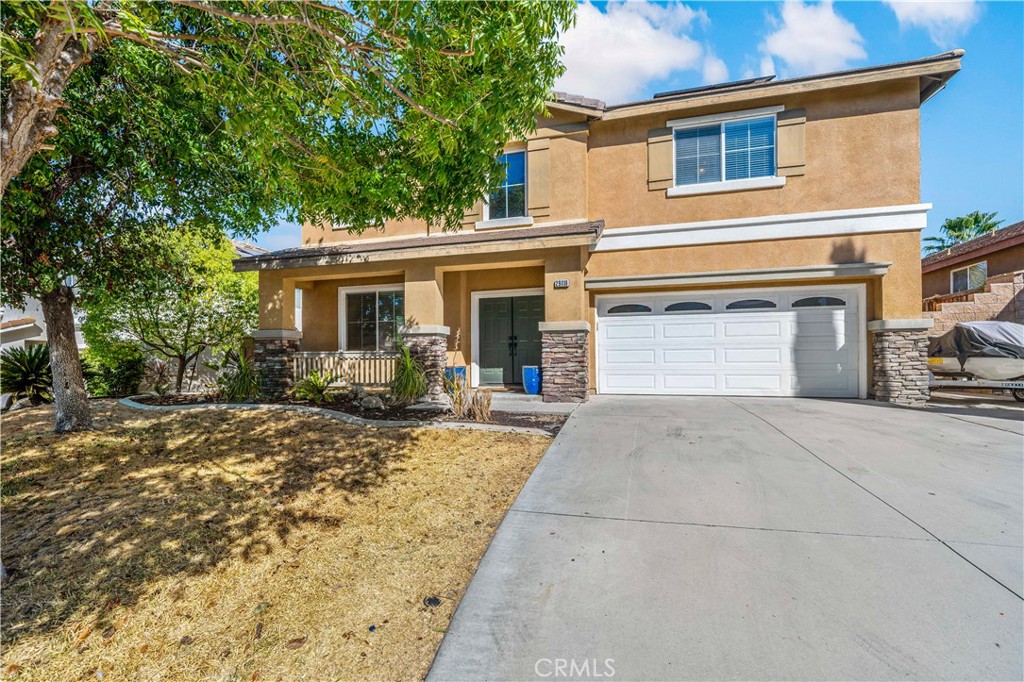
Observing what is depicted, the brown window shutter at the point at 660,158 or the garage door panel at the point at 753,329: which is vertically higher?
the brown window shutter at the point at 660,158

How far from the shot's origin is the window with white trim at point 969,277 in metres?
13.9

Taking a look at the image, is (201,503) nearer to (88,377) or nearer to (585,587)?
(585,587)

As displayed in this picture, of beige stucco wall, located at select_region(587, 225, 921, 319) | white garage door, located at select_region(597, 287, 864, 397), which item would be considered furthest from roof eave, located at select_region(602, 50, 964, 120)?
white garage door, located at select_region(597, 287, 864, 397)

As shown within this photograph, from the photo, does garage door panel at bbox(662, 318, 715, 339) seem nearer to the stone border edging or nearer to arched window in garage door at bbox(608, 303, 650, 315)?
arched window in garage door at bbox(608, 303, 650, 315)

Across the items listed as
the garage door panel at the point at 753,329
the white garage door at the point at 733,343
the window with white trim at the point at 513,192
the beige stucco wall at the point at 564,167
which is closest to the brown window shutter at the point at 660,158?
the beige stucco wall at the point at 564,167

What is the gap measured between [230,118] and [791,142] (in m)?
10.7

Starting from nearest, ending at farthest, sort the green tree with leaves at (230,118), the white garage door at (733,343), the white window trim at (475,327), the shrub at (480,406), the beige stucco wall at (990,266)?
1. the green tree with leaves at (230,118)
2. the shrub at (480,406)
3. the white garage door at (733,343)
4. the white window trim at (475,327)
5. the beige stucco wall at (990,266)

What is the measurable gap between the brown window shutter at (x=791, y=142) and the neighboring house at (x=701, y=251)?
4 cm

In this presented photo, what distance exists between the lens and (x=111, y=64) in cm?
520

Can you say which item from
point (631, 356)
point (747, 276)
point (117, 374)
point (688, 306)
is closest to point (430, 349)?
point (631, 356)

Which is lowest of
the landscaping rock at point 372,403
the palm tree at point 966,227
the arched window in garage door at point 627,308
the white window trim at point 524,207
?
the landscaping rock at point 372,403

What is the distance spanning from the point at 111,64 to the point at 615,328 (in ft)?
31.8

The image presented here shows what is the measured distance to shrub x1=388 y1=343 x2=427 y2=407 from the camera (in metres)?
8.58

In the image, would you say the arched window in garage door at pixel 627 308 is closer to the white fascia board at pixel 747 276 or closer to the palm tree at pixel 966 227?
the white fascia board at pixel 747 276
